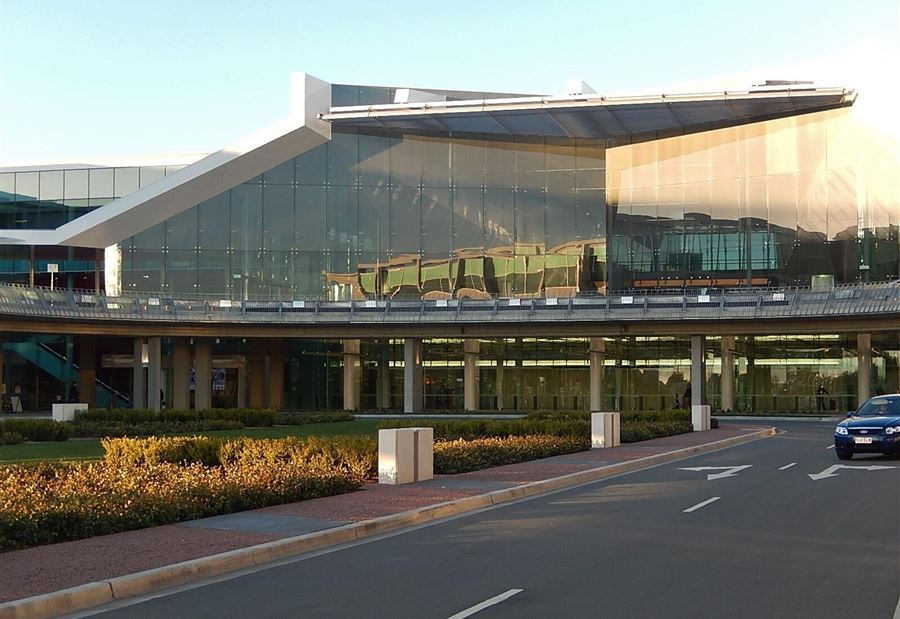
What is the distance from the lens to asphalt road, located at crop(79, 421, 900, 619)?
9.34m

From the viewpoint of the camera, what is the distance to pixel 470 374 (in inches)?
2692

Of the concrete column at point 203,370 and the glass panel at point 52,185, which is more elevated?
the glass panel at point 52,185

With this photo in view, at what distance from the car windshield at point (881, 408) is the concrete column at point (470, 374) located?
136 ft

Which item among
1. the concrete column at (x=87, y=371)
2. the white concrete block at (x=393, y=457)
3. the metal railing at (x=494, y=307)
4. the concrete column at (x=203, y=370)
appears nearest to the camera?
the white concrete block at (x=393, y=457)

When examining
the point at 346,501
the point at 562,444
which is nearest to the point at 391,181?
the point at 562,444

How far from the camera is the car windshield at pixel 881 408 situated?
87.0 ft

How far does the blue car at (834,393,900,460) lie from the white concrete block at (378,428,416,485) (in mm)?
11705

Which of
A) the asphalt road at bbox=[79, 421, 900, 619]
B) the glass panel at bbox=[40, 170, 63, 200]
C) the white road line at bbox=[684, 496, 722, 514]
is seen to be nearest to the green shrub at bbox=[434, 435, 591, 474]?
the asphalt road at bbox=[79, 421, 900, 619]

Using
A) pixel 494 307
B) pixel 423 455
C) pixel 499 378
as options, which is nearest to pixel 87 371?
pixel 499 378

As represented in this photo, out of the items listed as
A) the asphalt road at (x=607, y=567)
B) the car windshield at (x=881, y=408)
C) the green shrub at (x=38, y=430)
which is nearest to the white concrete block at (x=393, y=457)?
the asphalt road at (x=607, y=567)

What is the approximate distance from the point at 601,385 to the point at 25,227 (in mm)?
39174

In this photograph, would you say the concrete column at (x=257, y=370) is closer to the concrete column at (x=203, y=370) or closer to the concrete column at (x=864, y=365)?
the concrete column at (x=203, y=370)

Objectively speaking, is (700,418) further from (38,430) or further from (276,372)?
(276,372)

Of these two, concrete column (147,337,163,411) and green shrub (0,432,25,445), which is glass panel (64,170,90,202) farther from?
green shrub (0,432,25,445)
